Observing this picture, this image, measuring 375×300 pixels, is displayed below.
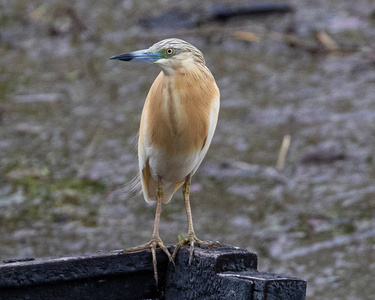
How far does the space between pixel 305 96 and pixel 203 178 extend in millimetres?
1600

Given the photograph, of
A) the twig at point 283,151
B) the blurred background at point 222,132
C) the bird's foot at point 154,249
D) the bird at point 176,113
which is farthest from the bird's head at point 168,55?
the twig at point 283,151

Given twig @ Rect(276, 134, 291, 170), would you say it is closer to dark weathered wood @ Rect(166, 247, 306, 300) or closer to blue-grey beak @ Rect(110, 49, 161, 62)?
dark weathered wood @ Rect(166, 247, 306, 300)

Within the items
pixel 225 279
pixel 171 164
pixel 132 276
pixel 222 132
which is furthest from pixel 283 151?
pixel 225 279

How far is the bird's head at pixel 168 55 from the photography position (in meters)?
2.44

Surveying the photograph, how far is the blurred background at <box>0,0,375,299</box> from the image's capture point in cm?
472

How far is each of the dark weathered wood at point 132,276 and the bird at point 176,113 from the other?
0.18 ft

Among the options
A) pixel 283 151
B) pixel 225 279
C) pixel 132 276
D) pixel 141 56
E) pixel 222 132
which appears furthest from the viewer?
pixel 222 132

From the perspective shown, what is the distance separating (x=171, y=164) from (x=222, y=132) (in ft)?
11.0

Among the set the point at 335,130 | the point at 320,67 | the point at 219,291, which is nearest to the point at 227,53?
the point at 320,67

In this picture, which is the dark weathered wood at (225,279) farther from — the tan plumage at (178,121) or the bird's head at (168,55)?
the bird's head at (168,55)

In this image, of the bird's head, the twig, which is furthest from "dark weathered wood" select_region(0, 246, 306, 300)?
the twig

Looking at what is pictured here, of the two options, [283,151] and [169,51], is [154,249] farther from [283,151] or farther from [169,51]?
[283,151]

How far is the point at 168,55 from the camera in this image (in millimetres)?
2482

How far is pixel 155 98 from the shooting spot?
103 inches
